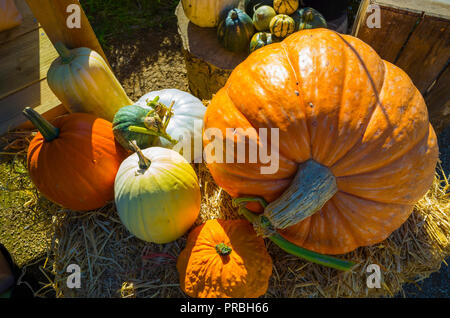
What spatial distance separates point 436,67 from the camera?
243cm

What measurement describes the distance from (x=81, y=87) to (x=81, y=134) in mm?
387

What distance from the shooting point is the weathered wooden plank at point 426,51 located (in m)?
2.14

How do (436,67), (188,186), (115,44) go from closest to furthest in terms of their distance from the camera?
(188,186) → (436,67) → (115,44)

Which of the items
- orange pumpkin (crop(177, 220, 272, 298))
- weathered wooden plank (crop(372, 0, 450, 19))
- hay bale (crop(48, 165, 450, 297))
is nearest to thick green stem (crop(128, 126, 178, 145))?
hay bale (crop(48, 165, 450, 297))

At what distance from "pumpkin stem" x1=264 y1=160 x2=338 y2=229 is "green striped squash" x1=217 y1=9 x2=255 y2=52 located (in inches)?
65.2

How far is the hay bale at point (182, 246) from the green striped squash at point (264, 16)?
62.6 inches

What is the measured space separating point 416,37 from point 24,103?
3.14 metres

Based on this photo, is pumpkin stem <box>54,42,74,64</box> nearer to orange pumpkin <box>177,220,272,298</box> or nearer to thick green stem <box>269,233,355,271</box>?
orange pumpkin <box>177,220,272,298</box>

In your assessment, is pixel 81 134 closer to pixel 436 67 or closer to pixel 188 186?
pixel 188 186

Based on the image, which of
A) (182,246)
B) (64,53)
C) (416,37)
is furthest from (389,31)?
(64,53)

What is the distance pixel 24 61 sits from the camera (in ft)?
8.77

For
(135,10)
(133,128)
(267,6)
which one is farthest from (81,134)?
(135,10)
